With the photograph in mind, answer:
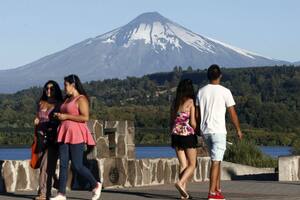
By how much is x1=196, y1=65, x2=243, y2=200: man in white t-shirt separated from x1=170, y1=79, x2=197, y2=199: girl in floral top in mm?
438

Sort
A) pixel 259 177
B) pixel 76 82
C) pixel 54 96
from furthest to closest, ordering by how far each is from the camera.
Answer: pixel 259 177 → pixel 54 96 → pixel 76 82

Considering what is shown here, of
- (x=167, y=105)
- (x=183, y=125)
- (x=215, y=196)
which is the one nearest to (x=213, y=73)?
(x=183, y=125)

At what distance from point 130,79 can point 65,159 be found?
147 m

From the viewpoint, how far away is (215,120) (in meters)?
13.8

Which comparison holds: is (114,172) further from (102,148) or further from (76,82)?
(76,82)

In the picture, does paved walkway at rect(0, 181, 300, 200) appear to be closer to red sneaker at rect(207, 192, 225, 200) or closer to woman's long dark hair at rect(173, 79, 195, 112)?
red sneaker at rect(207, 192, 225, 200)

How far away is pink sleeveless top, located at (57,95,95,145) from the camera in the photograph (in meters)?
13.8

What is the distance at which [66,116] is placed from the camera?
13703 mm

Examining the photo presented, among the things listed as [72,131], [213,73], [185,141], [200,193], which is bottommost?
[200,193]

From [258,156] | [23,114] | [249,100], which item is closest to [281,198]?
[258,156]

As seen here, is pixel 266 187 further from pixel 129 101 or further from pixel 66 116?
pixel 129 101

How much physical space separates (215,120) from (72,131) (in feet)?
6.00

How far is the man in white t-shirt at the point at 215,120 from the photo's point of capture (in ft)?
45.3

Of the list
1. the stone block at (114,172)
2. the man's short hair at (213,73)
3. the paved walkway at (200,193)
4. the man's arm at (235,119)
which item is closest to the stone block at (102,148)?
the stone block at (114,172)
